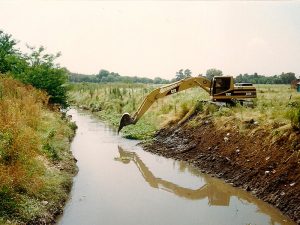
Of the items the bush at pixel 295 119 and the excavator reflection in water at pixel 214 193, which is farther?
the bush at pixel 295 119

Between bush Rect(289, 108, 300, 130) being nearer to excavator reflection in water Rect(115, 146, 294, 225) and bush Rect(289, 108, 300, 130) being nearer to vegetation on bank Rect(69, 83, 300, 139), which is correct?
vegetation on bank Rect(69, 83, 300, 139)

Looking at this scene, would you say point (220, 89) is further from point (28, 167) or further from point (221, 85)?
point (28, 167)

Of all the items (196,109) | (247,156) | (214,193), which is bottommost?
(214,193)

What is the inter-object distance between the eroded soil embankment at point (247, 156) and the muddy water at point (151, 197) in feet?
1.16

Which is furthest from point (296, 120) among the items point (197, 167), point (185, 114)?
point (185, 114)

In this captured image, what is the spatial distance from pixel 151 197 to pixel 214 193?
2098 millimetres

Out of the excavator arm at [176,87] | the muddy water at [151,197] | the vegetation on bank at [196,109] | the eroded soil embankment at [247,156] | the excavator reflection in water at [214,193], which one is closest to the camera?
the muddy water at [151,197]

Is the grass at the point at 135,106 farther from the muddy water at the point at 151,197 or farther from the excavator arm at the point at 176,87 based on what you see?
the muddy water at the point at 151,197

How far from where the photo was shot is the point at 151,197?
466 inches

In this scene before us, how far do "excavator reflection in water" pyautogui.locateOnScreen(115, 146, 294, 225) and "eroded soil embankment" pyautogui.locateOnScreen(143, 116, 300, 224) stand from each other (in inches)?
8.5

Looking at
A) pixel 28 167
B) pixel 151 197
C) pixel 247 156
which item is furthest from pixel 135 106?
pixel 28 167

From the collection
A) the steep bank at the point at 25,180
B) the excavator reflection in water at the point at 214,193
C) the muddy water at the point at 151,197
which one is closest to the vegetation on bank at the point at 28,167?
the steep bank at the point at 25,180


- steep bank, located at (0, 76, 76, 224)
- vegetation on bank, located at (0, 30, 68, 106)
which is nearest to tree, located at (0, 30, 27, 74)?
vegetation on bank, located at (0, 30, 68, 106)

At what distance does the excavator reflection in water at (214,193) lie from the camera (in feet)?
33.8
